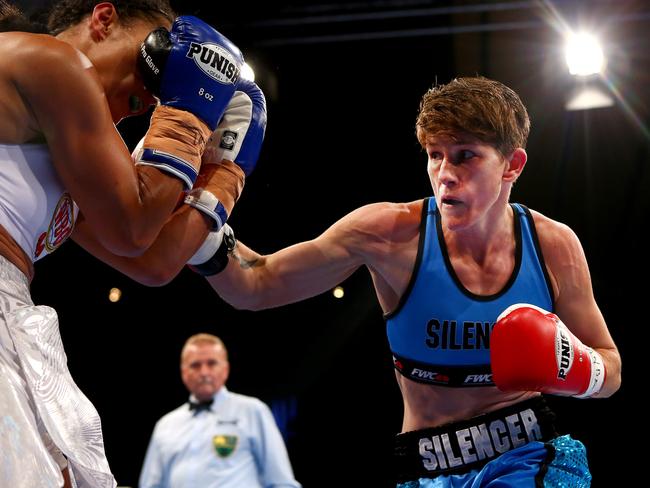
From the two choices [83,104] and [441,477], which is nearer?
[83,104]

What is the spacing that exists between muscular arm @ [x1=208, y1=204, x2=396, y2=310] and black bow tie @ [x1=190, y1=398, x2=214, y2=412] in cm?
295

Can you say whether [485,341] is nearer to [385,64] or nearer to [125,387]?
[385,64]

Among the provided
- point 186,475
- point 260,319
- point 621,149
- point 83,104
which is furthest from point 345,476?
point 83,104

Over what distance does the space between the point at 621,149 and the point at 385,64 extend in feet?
7.67

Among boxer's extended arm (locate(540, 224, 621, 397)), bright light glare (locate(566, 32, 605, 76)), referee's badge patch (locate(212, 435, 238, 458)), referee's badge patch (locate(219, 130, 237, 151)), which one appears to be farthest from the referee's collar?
referee's badge patch (locate(219, 130, 237, 151))

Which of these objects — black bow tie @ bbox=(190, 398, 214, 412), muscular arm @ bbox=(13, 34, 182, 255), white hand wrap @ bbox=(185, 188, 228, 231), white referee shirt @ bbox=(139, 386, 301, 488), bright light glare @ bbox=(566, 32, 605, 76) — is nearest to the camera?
muscular arm @ bbox=(13, 34, 182, 255)

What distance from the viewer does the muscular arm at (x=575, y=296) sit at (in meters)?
2.13

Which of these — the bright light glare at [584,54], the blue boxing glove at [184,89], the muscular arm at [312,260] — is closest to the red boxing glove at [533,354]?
the muscular arm at [312,260]

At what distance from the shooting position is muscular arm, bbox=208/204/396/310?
2.12m

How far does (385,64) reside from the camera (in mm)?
5617

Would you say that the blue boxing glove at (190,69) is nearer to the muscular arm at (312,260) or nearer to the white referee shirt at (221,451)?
the muscular arm at (312,260)

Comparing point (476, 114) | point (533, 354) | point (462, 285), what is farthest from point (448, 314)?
point (476, 114)

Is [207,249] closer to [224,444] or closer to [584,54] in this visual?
A: [224,444]

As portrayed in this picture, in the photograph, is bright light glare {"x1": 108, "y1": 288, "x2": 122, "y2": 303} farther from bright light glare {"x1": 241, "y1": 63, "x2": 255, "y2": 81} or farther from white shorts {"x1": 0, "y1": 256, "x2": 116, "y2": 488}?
white shorts {"x1": 0, "y1": 256, "x2": 116, "y2": 488}
